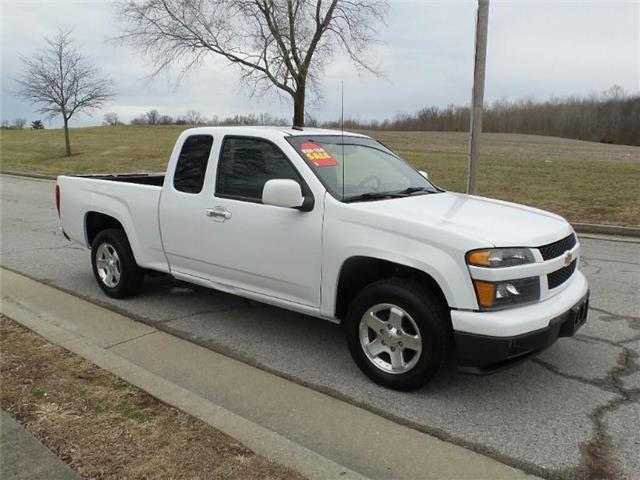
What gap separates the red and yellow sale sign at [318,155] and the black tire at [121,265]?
2377 mm

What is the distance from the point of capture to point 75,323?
5227 millimetres

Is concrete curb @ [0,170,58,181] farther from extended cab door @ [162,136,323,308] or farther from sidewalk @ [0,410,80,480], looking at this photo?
sidewalk @ [0,410,80,480]

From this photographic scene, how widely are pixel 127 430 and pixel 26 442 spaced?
51cm

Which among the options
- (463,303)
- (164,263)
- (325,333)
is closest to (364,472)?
(463,303)

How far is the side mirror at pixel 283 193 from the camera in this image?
3967 mm

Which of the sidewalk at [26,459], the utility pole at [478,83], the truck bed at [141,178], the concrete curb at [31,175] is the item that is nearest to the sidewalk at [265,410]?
the sidewalk at [26,459]

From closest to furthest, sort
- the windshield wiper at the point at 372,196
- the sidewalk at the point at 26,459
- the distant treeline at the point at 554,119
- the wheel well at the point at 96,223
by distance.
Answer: the sidewalk at the point at 26,459 → the windshield wiper at the point at 372,196 → the wheel well at the point at 96,223 → the distant treeline at the point at 554,119

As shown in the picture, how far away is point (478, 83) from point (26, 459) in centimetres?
941

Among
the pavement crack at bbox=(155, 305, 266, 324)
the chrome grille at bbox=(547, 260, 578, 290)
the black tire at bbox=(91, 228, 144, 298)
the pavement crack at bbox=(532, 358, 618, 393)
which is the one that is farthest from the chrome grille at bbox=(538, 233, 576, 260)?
the black tire at bbox=(91, 228, 144, 298)

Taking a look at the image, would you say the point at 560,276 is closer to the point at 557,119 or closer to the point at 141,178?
the point at 141,178

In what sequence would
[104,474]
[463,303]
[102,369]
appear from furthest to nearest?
[102,369] → [463,303] → [104,474]

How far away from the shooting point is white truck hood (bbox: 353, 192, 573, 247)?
3.52 m

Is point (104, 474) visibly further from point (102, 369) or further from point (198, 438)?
point (102, 369)

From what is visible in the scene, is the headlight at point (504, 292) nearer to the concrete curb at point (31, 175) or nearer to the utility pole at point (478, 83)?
the utility pole at point (478, 83)
